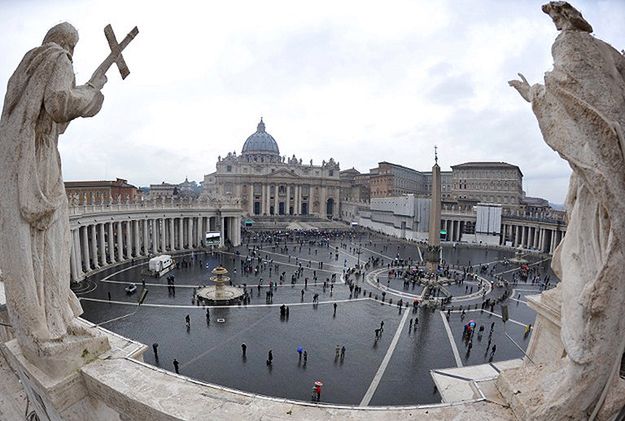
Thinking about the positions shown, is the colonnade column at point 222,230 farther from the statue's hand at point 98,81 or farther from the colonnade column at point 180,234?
the statue's hand at point 98,81

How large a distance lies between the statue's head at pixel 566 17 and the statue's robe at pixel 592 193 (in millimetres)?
72

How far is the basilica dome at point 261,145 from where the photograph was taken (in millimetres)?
110500

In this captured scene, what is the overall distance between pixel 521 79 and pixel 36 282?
Answer: 618 centimetres

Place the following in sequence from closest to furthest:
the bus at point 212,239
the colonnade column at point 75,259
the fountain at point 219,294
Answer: the fountain at point 219,294 < the colonnade column at point 75,259 < the bus at point 212,239

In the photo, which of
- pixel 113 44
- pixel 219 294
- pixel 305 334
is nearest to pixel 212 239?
pixel 219 294

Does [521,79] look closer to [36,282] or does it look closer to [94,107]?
[94,107]

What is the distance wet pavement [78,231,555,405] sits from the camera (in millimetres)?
14648

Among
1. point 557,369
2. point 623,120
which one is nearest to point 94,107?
point 623,120

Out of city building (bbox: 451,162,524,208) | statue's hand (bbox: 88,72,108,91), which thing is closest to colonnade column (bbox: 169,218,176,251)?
statue's hand (bbox: 88,72,108,91)

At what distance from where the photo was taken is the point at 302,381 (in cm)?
1458

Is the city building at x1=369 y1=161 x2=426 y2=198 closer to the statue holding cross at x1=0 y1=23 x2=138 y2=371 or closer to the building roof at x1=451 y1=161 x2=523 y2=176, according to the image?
the building roof at x1=451 y1=161 x2=523 y2=176

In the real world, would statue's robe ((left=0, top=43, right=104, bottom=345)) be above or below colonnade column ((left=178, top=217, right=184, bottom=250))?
above

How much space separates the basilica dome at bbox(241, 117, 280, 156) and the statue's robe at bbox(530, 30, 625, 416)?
109m

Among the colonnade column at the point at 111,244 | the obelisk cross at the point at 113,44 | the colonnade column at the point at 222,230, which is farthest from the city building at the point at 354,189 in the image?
the obelisk cross at the point at 113,44
